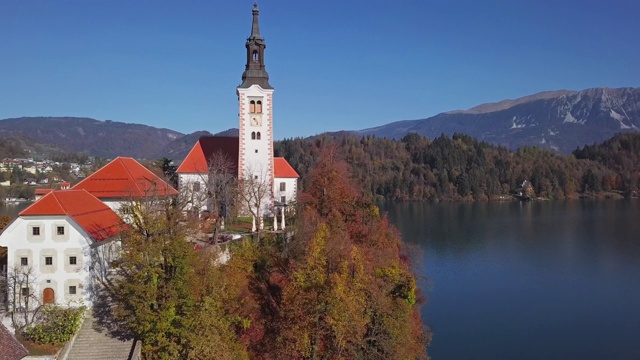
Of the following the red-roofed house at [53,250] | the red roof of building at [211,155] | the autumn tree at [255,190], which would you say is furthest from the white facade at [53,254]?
the red roof of building at [211,155]

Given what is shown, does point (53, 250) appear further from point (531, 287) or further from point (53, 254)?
point (531, 287)

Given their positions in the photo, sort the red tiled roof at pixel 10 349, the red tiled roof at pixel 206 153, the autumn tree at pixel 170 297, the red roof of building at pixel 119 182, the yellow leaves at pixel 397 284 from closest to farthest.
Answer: the red tiled roof at pixel 10 349
the autumn tree at pixel 170 297
the yellow leaves at pixel 397 284
the red roof of building at pixel 119 182
the red tiled roof at pixel 206 153

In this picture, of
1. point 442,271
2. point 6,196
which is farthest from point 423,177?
point 6,196

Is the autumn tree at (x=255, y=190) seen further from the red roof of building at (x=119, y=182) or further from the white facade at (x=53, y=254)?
the white facade at (x=53, y=254)

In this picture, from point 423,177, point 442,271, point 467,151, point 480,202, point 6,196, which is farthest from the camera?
point 467,151

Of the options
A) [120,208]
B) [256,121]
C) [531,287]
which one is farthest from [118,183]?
[531,287]

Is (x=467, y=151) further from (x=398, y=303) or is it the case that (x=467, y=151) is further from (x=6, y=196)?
(x=398, y=303)
